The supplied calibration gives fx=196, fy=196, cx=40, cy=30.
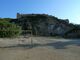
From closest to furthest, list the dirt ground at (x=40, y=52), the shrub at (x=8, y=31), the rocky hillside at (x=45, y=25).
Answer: the dirt ground at (x=40, y=52) → the shrub at (x=8, y=31) → the rocky hillside at (x=45, y=25)

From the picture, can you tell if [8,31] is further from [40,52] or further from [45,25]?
[40,52]

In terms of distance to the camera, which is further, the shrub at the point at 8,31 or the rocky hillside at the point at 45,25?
the rocky hillside at the point at 45,25

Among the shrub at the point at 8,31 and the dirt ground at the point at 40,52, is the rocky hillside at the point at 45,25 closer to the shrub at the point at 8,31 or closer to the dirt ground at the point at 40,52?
the shrub at the point at 8,31

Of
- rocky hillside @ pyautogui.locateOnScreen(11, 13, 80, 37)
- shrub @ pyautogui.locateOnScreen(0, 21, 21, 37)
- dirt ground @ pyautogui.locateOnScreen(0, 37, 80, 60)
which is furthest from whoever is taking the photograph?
rocky hillside @ pyautogui.locateOnScreen(11, 13, 80, 37)

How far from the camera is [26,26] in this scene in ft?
124

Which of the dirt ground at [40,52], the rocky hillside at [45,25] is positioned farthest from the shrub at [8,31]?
the dirt ground at [40,52]

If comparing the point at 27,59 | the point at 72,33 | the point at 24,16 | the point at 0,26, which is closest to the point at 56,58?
the point at 27,59

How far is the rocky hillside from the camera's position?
3809 cm

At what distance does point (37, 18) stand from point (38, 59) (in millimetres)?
30253

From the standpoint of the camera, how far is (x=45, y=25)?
38.8 meters

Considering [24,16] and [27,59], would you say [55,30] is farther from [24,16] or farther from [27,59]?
[27,59]

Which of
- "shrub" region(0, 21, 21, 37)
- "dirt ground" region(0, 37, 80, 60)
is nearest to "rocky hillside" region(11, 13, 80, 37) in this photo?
"shrub" region(0, 21, 21, 37)

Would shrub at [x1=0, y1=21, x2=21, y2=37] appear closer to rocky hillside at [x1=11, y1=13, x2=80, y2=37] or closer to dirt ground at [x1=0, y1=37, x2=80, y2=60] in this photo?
rocky hillside at [x1=11, y1=13, x2=80, y2=37]

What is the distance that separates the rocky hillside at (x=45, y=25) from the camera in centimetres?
3809
